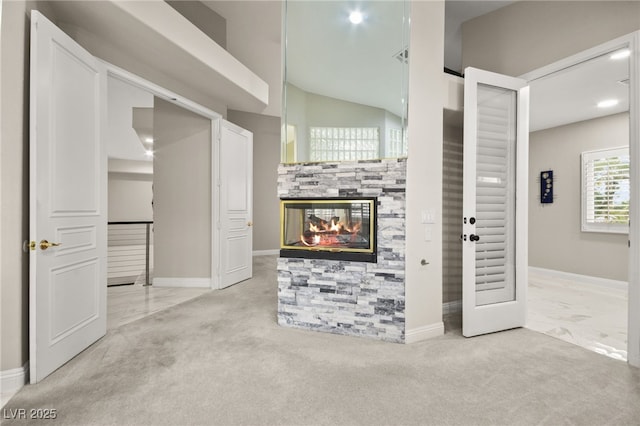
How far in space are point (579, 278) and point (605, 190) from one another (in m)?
1.43

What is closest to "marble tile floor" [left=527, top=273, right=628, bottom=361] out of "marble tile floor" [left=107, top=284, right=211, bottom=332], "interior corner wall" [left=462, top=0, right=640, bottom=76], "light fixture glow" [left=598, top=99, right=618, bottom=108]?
"interior corner wall" [left=462, top=0, right=640, bottom=76]

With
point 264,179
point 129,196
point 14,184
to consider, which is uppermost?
point 264,179

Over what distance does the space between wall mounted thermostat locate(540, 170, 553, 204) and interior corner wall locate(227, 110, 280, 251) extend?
5202mm

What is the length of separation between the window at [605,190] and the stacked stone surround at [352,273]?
4.25m

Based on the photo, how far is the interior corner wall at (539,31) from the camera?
2.48 m

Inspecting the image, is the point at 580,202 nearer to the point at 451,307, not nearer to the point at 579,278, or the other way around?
the point at 579,278

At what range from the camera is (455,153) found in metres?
3.44

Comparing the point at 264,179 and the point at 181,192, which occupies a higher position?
the point at 264,179

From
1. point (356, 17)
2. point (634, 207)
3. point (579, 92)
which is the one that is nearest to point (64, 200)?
point (356, 17)

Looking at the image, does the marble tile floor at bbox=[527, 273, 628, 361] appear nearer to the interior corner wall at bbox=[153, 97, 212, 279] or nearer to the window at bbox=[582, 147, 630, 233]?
the window at bbox=[582, 147, 630, 233]

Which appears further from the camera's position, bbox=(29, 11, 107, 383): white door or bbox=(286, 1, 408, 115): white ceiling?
bbox=(286, 1, 408, 115): white ceiling

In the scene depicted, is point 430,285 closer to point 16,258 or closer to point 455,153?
point 455,153

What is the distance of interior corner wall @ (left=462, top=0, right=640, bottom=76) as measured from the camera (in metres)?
2.48

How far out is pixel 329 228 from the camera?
9.53ft
